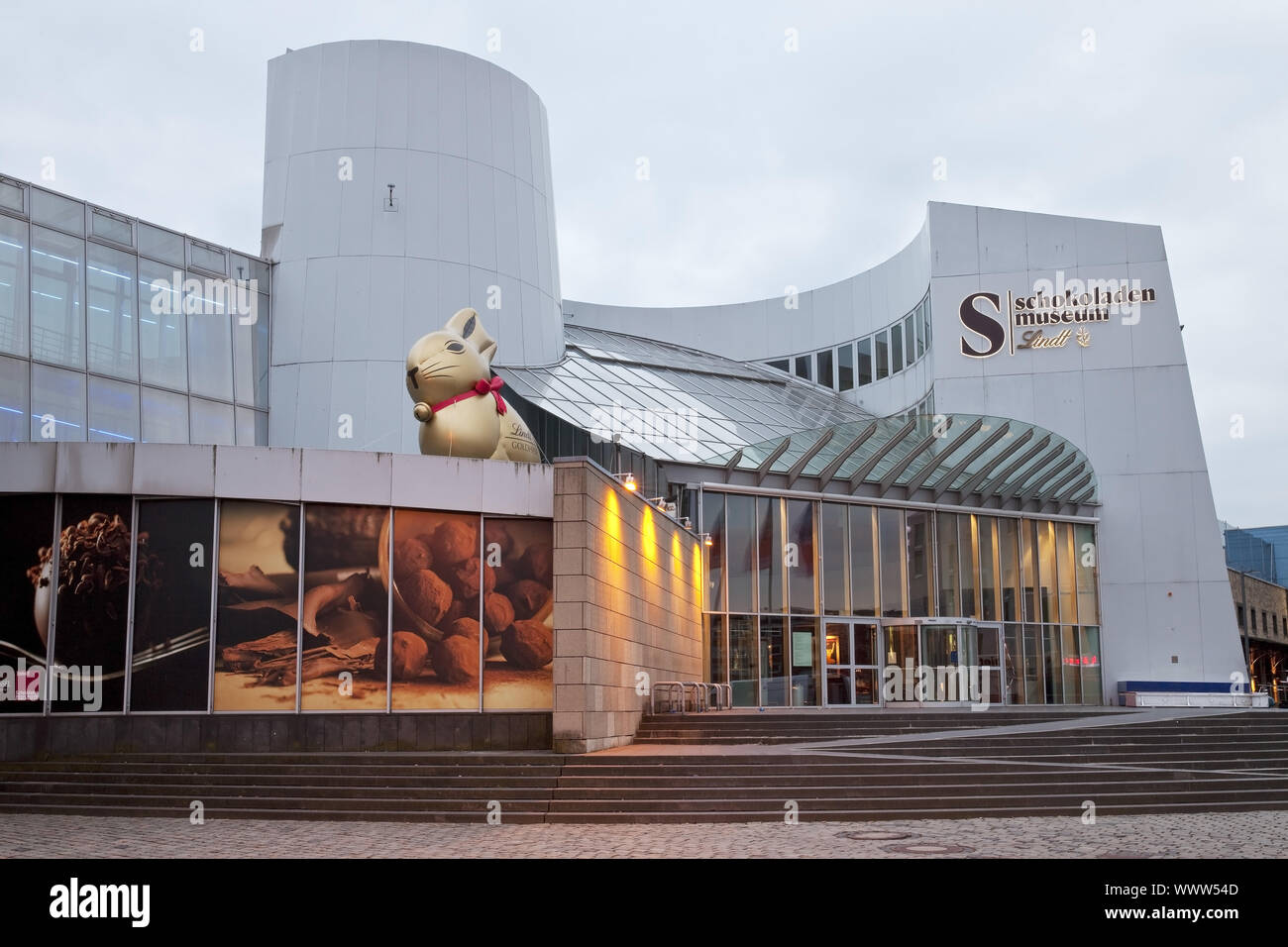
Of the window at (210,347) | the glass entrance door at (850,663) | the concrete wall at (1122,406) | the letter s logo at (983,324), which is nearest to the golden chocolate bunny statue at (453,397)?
the window at (210,347)

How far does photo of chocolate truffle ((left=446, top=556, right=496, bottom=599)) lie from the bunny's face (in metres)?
2.83

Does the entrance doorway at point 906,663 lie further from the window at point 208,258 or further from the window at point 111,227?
the window at point 111,227

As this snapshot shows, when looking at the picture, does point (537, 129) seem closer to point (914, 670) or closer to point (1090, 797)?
point (914, 670)

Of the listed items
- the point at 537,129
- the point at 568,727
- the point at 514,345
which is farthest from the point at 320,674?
the point at 537,129

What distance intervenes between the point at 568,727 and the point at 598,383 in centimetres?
1741

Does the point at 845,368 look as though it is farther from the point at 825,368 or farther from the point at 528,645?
the point at 528,645

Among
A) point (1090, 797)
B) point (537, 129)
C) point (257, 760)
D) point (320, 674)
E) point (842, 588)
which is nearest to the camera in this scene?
point (1090, 797)

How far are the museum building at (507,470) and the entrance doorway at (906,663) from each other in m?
0.12

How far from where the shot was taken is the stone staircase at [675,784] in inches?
624

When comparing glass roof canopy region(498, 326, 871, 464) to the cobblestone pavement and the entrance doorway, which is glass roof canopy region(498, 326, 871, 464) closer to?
the entrance doorway

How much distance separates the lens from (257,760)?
17.9 meters

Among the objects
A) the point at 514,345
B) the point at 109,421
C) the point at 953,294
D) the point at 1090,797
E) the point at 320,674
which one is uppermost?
the point at 953,294

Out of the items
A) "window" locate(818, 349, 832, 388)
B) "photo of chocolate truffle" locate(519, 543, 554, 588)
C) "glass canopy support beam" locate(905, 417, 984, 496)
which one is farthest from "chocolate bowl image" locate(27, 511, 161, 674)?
"window" locate(818, 349, 832, 388)

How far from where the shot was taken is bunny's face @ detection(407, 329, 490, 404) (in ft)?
68.4
